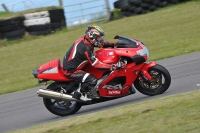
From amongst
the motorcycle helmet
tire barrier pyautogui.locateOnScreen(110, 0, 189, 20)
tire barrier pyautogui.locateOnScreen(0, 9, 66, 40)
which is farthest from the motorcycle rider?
tire barrier pyautogui.locateOnScreen(110, 0, 189, 20)

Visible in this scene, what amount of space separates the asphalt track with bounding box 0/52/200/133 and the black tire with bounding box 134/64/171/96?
0.11 meters

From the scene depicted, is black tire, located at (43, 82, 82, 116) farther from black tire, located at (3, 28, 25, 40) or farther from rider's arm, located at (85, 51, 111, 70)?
black tire, located at (3, 28, 25, 40)

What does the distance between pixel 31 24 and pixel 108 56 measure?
38.9ft

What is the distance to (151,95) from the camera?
865 cm

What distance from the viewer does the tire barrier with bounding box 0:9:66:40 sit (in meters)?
19.5

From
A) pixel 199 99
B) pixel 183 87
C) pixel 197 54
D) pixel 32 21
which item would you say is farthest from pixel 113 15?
pixel 199 99

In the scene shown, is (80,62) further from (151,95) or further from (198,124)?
(198,124)

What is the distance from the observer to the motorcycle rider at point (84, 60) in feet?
27.2

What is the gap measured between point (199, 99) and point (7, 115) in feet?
13.0

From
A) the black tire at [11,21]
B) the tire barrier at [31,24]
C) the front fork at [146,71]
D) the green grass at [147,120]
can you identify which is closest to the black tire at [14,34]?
the tire barrier at [31,24]

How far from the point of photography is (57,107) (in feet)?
28.2

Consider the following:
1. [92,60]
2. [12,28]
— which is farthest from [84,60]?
[12,28]

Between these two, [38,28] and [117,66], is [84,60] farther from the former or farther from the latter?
[38,28]

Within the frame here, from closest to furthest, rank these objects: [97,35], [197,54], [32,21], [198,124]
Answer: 1. [198,124]
2. [97,35]
3. [197,54]
4. [32,21]
